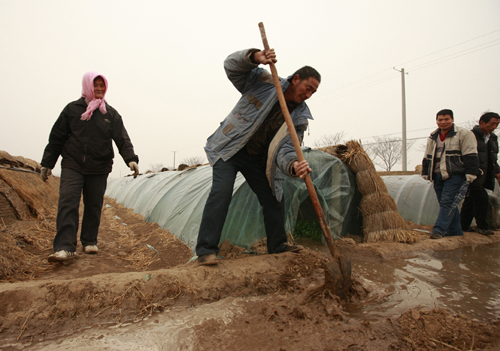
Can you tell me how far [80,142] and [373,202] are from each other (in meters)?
3.61

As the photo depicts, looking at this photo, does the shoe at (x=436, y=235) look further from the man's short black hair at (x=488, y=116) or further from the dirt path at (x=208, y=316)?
the dirt path at (x=208, y=316)

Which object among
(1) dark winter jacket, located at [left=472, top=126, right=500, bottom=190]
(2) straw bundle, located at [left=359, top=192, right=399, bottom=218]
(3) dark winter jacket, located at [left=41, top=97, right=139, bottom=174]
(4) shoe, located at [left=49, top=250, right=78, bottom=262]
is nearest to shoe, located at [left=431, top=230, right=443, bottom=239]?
(2) straw bundle, located at [left=359, top=192, right=399, bottom=218]

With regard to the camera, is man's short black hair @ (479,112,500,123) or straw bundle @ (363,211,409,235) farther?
man's short black hair @ (479,112,500,123)

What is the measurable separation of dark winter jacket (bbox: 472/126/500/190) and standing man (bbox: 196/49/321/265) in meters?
3.57

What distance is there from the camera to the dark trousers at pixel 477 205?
4.28m

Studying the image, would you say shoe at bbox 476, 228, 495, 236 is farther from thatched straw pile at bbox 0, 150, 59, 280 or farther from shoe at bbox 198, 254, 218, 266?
thatched straw pile at bbox 0, 150, 59, 280

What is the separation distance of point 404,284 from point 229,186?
5.03ft

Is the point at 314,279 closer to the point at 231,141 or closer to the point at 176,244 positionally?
the point at 231,141

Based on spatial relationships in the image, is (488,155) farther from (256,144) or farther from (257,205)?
(256,144)

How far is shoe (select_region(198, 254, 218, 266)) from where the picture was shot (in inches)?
81.7

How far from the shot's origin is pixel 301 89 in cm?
231

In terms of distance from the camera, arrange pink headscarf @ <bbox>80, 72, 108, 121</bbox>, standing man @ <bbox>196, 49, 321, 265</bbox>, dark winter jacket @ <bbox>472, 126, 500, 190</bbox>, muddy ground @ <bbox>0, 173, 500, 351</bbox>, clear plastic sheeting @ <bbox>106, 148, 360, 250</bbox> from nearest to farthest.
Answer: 1. muddy ground @ <bbox>0, 173, 500, 351</bbox>
2. standing man @ <bbox>196, 49, 321, 265</bbox>
3. pink headscarf @ <bbox>80, 72, 108, 121</bbox>
4. clear plastic sheeting @ <bbox>106, 148, 360, 250</bbox>
5. dark winter jacket @ <bbox>472, 126, 500, 190</bbox>

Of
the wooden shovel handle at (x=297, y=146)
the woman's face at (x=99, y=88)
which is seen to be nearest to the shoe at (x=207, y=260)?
the wooden shovel handle at (x=297, y=146)

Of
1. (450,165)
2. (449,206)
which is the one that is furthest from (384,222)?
(450,165)
